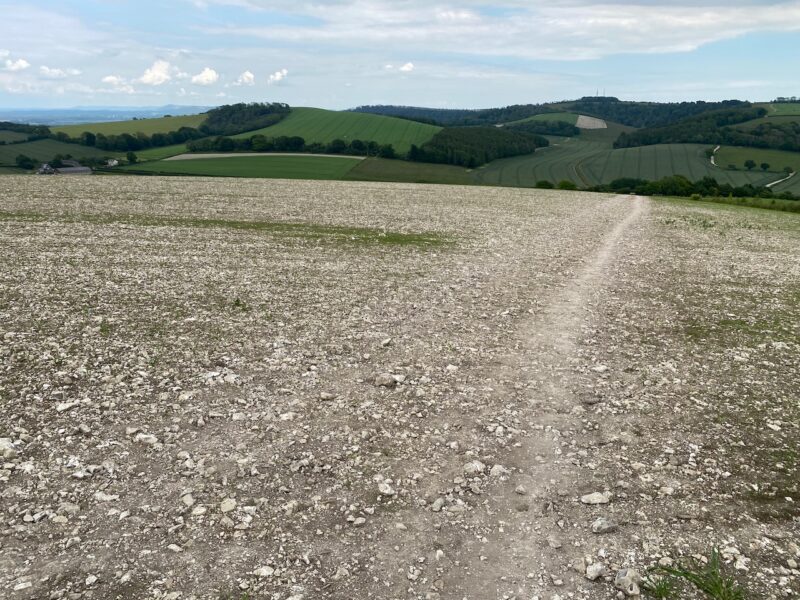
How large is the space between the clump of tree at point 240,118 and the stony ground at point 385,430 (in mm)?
159543

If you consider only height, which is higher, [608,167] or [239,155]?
[608,167]

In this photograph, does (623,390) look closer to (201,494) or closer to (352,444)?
(352,444)

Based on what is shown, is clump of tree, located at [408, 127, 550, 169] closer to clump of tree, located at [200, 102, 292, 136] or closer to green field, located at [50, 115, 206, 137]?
clump of tree, located at [200, 102, 292, 136]

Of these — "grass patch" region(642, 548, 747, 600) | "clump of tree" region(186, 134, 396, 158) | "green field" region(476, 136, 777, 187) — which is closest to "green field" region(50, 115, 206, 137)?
"clump of tree" region(186, 134, 396, 158)

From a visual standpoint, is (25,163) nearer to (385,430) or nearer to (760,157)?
(385,430)

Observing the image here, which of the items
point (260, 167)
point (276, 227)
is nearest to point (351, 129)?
point (260, 167)

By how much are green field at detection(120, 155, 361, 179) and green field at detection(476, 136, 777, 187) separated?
34010 mm

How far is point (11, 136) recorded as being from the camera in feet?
418

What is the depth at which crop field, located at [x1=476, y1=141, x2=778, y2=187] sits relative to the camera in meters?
121

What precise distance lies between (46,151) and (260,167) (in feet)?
178

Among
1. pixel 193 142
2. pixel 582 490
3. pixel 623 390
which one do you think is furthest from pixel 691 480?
pixel 193 142

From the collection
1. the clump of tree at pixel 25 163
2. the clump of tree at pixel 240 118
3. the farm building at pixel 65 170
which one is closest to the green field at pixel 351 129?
the clump of tree at pixel 240 118

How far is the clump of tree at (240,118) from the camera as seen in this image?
169 m

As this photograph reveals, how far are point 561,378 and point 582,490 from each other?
14.7 ft
